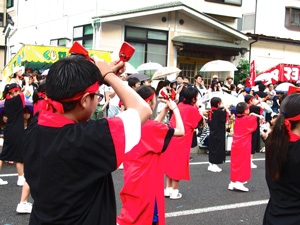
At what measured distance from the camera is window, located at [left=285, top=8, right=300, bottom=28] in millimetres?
23734

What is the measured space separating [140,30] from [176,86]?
15.4 feet

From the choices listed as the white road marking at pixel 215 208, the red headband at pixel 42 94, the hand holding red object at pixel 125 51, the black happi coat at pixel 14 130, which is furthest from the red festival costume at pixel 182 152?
the hand holding red object at pixel 125 51

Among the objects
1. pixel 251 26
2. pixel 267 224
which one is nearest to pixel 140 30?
pixel 251 26

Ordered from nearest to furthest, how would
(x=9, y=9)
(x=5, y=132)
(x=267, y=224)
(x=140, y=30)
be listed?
(x=267, y=224) < (x=5, y=132) < (x=140, y=30) < (x=9, y=9)

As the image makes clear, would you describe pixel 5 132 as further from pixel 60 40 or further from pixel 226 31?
pixel 226 31

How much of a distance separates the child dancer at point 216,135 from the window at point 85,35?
885cm

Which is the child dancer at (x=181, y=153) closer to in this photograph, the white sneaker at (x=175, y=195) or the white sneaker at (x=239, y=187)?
the white sneaker at (x=175, y=195)

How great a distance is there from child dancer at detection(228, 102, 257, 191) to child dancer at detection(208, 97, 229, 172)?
123cm

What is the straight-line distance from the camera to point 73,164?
1695 mm

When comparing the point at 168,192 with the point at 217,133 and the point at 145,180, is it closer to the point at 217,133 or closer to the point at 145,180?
the point at 145,180

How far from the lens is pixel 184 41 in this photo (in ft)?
52.6

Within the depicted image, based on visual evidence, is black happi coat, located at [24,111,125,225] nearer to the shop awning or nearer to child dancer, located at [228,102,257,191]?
child dancer, located at [228,102,257,191]

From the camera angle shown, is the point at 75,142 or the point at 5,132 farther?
the point at 5,132

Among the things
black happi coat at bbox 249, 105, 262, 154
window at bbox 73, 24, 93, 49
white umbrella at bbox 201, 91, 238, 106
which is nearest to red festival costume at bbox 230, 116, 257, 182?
black happi coat at bbox 249, 105, 262, 154
